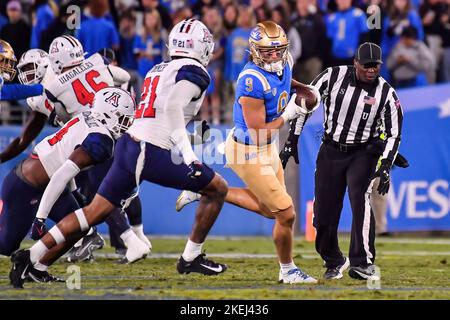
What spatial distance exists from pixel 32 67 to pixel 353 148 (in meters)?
3.05

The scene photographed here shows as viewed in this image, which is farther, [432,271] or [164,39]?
[164,39]

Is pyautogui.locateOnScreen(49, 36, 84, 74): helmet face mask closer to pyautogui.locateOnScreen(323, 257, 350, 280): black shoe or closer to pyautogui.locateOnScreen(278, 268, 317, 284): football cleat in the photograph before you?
pyautogui.locateOnScreen(323, 257, 350, 280): black shoe

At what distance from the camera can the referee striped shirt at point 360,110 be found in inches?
340

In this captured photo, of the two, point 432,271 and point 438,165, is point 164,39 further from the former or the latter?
point 432,271

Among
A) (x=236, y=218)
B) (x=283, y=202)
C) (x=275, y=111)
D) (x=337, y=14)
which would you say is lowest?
(x=236, y=218)

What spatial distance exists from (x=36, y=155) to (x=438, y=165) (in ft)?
18.0

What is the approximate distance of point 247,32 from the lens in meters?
14.2

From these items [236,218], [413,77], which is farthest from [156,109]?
[413,77]

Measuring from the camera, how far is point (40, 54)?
10117 millimetres

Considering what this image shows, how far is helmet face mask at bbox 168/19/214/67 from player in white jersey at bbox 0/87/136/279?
2.79ft

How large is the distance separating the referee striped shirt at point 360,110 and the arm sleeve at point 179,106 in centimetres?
106

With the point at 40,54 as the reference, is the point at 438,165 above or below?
below

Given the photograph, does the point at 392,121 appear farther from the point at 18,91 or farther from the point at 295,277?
the point at 18,91

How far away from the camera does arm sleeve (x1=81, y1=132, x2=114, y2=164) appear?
8.66 m
